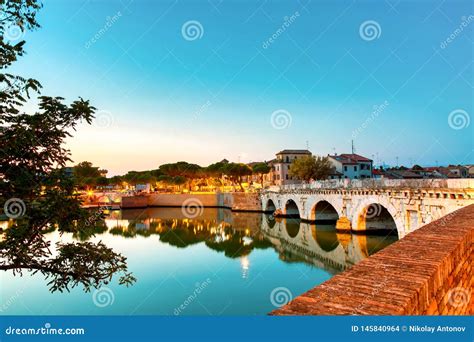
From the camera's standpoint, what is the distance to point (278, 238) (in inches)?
1379

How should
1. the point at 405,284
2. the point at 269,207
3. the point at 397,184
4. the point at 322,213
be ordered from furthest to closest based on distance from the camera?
the point at 269,207
the point at 322,213
the point at 397,184
the point at 405,284

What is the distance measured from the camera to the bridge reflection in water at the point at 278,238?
25280 millimetres

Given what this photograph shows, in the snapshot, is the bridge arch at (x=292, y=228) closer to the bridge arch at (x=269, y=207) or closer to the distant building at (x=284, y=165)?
the bridge arch at (x=269, y=207)

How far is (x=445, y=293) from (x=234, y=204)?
2441 inches

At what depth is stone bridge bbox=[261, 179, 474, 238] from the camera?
16.8 m

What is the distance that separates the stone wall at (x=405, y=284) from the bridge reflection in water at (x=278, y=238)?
54.7 ft

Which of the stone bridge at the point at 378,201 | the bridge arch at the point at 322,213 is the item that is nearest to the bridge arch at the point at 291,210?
the stone bridge at the point at 378,201

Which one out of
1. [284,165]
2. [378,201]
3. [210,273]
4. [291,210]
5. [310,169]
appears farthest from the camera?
[284,165]

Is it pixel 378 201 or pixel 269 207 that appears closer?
pixel 378 201

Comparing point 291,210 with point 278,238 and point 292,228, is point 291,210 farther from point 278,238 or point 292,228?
point 278,238

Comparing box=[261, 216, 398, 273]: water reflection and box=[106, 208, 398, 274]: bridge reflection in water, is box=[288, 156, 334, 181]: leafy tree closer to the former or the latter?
box=[106, 208, 398, 274]: bridge reflection in water

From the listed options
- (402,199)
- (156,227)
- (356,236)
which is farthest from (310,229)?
(156,227)

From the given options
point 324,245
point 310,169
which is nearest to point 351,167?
point 310,169

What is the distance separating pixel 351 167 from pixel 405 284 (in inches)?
2854
